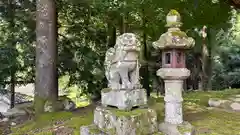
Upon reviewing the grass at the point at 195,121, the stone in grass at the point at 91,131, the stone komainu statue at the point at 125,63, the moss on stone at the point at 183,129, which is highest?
the stone komainu statue at the point at 125,63

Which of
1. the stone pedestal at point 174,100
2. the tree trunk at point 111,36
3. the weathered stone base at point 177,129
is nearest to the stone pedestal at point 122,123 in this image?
the weathered stone base at point 177,129

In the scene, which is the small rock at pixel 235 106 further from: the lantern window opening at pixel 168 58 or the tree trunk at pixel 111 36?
the tree trunk at pixel 111 36

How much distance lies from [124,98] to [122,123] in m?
0.35

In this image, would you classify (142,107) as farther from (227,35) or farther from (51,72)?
(227,35)

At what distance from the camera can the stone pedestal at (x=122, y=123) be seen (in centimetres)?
354

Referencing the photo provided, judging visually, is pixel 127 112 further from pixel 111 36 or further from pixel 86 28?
pixel 111 36

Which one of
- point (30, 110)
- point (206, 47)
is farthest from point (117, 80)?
point (206, 47)

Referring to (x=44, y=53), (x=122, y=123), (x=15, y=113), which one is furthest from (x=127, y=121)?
(x=15, y=113)

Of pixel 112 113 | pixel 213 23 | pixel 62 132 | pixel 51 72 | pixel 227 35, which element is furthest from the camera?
pixel 227 35

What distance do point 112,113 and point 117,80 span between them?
18.6 inches

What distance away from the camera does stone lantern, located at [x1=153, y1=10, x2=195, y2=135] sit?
3729 mm

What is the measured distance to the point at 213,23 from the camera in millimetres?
8773

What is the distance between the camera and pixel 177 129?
3.77 meters

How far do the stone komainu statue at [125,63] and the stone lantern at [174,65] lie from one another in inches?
15.8
